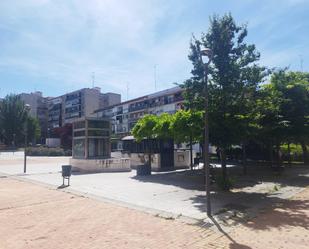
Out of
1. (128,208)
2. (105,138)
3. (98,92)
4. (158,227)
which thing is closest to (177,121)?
(105,138)

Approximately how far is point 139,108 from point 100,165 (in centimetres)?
5829

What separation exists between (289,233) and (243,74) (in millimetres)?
7730

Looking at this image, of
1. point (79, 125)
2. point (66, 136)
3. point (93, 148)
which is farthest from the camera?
point (66, 136)

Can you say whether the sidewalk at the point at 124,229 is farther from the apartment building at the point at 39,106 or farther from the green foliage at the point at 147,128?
the apartment building at the point at 39,106

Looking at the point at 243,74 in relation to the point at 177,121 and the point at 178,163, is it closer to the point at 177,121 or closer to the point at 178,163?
the point at 177,121

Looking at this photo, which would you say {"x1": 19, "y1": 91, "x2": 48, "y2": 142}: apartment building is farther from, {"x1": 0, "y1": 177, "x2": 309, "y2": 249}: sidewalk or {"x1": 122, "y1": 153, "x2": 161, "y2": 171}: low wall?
{"x1": 0, "y1": 177, "x2": 309, "y2": 249}: sidewalk

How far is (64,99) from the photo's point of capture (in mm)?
106312

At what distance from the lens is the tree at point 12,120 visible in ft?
233

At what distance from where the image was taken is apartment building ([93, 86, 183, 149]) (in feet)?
236

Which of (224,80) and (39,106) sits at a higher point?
(39,106)

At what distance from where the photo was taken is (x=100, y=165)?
2361 cm

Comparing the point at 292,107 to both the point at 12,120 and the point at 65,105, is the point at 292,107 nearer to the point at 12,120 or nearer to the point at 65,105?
the point at 12,120

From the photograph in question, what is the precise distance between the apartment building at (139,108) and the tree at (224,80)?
4964 cm

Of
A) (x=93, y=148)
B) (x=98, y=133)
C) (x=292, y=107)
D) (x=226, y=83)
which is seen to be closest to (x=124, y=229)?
(x=226, y=83)
